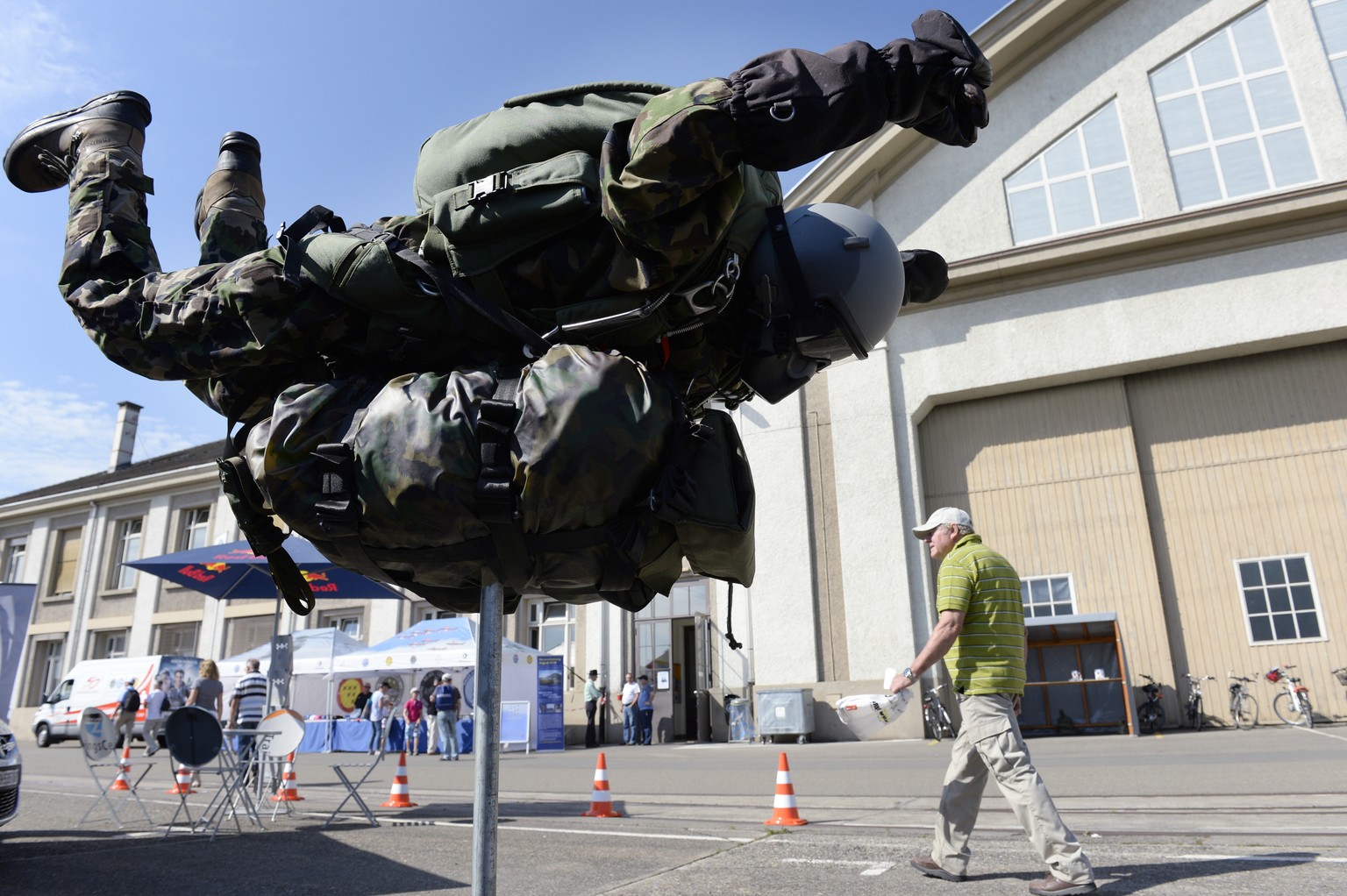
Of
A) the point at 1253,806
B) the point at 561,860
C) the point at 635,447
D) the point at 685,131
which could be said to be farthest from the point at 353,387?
the point at 1253,806

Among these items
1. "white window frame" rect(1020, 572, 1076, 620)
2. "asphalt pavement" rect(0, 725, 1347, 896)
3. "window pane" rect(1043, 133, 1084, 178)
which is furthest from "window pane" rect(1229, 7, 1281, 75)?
"asphalt pavement" rect(0, 725, 1347, 896)

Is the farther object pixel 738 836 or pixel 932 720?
pixel 932 720

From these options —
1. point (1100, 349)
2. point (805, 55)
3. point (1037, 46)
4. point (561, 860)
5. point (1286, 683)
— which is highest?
point (1037, 46)

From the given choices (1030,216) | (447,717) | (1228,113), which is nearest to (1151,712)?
(1030,216)

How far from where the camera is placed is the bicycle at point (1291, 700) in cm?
1327

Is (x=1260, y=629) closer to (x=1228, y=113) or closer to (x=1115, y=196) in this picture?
(x=1115, y=196)

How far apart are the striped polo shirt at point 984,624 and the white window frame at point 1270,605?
1203 centimetres

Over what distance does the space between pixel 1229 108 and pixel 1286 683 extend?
32.0 ft

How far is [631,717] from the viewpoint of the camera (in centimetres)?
1880

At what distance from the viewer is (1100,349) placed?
15141mm

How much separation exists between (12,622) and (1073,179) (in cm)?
1737

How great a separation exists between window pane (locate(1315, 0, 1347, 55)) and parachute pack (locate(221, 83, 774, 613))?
18.4 m

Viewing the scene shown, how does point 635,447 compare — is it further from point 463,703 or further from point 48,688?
point 48,688

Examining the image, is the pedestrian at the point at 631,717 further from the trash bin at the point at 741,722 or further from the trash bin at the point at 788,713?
the trash bin at the point at 788,713
